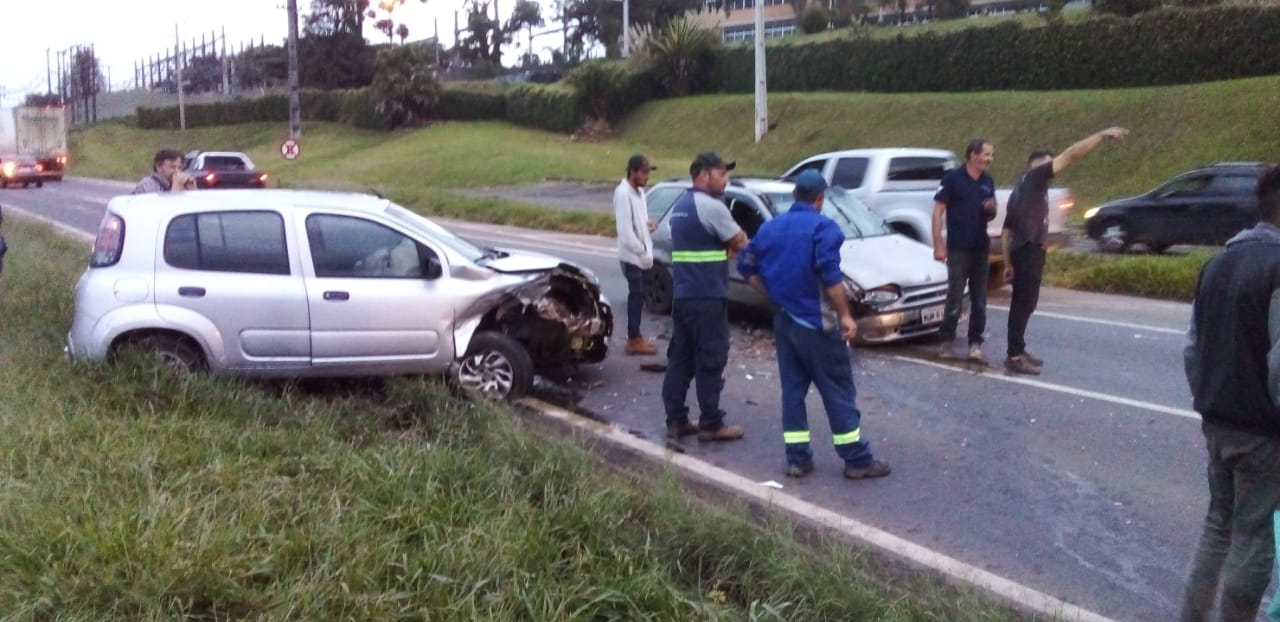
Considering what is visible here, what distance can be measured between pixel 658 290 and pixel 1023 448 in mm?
5554

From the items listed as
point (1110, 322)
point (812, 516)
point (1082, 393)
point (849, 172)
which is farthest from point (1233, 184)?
point (812, 516)

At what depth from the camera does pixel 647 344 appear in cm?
1054

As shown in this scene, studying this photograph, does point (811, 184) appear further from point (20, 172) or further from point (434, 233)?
point (20, 172)

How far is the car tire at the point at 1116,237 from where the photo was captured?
19297 millimetres

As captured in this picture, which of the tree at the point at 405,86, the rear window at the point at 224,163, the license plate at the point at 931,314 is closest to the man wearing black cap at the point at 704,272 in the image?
the license plate at the point at 931,314

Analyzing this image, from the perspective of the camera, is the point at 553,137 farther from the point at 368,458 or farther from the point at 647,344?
the point at 368,458

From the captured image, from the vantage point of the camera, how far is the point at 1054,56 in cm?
3559

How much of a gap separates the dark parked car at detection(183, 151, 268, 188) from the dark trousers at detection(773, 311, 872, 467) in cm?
2383

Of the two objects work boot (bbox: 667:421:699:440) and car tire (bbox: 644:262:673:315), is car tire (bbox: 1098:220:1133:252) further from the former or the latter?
work boot (bbox: 667:421:699:440)

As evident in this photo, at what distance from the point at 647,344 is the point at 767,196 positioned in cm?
217

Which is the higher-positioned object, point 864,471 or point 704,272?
point 704,272

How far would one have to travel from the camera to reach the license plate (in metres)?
10.6

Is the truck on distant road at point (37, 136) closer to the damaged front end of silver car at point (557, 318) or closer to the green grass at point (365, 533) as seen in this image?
the damaged front end of silver car at point (557, 318)

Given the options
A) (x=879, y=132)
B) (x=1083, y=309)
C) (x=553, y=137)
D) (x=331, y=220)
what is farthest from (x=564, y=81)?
(x=331, y=220)
